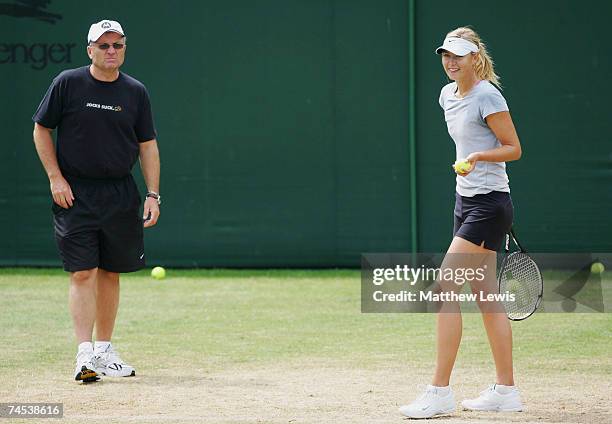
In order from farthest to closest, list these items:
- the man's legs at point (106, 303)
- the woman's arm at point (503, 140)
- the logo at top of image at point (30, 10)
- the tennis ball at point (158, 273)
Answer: the logo at top of image at point (30, 10)
the tennis ball at point (158, 273)
the man's legs at point (106, 303)
the woman's arm at point (503, 140)

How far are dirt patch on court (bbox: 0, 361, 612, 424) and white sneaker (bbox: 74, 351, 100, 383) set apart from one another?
0.04 meters

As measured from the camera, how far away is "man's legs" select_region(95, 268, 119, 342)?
20.4 feet

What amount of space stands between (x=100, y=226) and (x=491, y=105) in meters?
2.20

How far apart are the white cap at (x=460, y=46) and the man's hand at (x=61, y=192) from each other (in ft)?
6.92

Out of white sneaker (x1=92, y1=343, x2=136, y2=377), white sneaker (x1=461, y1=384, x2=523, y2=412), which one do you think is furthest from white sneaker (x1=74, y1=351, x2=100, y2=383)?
white sneaker (x1=461, y1=384, x2=523, y2=412)

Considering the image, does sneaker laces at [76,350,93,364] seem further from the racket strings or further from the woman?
the racket strings

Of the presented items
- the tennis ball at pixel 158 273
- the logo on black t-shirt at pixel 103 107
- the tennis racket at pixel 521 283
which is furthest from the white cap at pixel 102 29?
the tennis ball at pixel 158 273

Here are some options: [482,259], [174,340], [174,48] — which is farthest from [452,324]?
[174,48]

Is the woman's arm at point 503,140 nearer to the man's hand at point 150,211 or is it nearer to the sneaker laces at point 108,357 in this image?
the man's hand at point 150,211

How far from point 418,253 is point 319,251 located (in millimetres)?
944

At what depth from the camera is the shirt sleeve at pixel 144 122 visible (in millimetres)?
6234

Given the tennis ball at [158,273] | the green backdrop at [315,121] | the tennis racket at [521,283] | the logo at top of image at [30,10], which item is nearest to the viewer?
the tennis racket at [521,283]

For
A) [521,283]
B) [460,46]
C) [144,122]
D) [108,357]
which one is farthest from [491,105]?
[108,357]

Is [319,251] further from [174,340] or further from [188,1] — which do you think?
[174,340]
